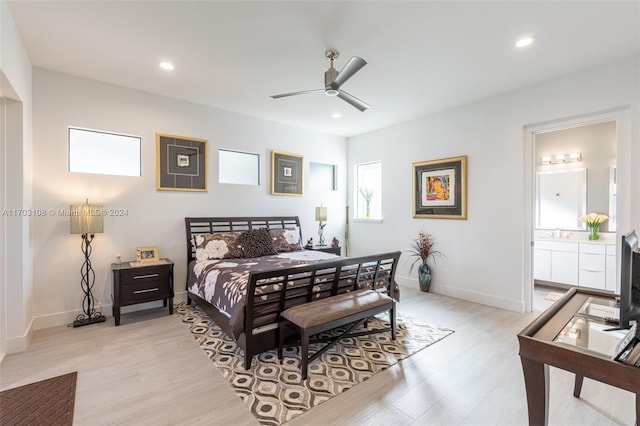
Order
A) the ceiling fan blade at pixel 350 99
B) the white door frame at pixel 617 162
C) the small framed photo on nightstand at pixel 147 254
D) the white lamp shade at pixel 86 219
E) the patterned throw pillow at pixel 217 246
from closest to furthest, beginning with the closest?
the ceiling fan blade at pixel 350 99 < the white door frame at pixel 617 162 < the white lamp shade at pixel 86 219 < the small framed photo on nightstand at pixel 147 254 < the patterned throw pillow at pixel 217 246

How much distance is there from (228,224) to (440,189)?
3523 mm

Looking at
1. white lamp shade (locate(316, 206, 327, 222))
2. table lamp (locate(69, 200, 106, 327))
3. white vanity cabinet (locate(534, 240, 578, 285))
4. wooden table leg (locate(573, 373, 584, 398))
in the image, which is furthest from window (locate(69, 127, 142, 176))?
white vanity cabinet (locate(534, 240, 578, 285))

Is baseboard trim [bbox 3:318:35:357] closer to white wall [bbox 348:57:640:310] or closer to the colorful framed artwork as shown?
white wall [bbox 348:57:640:310]

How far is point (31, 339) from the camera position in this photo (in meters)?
2.96

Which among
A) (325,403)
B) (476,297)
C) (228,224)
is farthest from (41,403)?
(476,297)

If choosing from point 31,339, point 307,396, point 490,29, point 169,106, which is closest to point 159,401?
point 307,396

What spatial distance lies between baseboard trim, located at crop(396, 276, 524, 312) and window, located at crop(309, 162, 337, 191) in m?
2.52

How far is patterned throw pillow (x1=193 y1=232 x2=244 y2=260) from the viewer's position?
3.95 meters

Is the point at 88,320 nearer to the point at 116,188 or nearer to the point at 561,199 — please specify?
the point at 116,188

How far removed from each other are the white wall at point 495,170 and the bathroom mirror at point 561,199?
6.52 ft

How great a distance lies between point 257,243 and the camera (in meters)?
4.25

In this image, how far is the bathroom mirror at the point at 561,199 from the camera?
4902mm

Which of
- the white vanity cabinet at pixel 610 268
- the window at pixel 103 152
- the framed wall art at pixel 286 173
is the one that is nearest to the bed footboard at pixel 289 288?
the framed wall art at pixel 286 173

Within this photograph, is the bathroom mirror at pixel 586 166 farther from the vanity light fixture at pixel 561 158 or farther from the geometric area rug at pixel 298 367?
the geometric area rug at pixel 298 367
